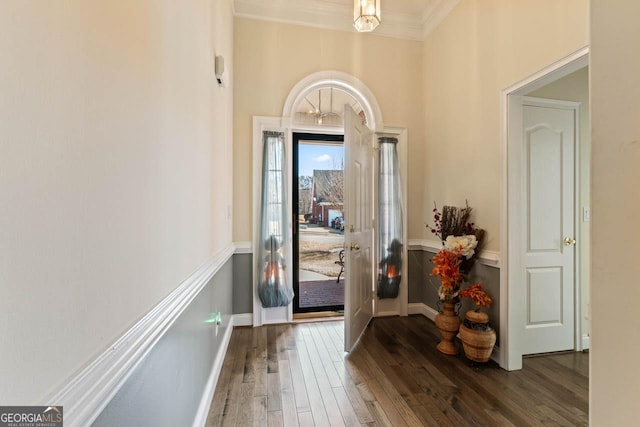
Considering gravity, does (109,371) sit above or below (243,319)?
above

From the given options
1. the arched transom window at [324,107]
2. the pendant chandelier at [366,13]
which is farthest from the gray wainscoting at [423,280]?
the pendant chandelier at [366,13]

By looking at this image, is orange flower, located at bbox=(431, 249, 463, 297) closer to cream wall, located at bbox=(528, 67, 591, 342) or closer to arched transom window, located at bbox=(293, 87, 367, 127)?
cream wall, located at bbox=(528, 67, 591, 342)

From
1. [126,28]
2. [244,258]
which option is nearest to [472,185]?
[244,258]

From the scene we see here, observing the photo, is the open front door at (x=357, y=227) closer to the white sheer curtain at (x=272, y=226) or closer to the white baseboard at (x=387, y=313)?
the white baseboard at (x=387, y=313)

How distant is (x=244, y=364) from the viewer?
2279mm

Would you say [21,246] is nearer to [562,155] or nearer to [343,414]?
[343,414]

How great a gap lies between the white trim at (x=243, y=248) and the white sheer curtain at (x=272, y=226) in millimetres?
104

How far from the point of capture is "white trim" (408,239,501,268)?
91.8 inches

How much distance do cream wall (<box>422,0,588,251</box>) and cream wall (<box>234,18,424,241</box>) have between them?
14 cm

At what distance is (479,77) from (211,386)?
3284mm

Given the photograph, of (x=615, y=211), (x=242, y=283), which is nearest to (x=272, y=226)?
(x=242, y=283)

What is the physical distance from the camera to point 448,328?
2.48m

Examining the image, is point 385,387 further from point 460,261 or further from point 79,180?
point 79,180

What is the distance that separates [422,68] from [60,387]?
3.99m
